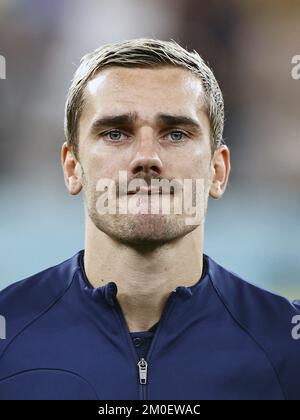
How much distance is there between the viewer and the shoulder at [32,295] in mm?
1419

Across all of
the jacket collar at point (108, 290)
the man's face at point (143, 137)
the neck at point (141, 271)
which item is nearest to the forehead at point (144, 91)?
the man's face at point (143, 137)

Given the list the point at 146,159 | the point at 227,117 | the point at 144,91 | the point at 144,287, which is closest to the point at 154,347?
the point at 144,287

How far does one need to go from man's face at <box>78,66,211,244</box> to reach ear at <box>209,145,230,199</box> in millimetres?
77

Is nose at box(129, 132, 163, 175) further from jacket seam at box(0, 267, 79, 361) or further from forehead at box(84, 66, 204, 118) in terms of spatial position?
jacket seam at box(0, 267, 79, 361)

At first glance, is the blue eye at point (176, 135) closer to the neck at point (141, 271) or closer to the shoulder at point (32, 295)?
the neck at point (141, 271)

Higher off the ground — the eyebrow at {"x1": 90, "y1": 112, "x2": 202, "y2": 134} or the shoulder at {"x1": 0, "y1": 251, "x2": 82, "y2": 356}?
the eyebrow at {"x1": 90, "y1": 112, "x2": 202, "y2": 134}

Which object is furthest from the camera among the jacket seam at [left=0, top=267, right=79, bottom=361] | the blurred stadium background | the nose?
the blurred stadium background

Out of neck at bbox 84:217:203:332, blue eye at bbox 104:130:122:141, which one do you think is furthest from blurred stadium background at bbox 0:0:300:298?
blue eye at bbox 104:130:122:141

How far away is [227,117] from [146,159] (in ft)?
2.73

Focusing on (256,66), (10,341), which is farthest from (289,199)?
(10,341)

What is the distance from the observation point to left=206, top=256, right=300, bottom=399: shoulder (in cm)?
138

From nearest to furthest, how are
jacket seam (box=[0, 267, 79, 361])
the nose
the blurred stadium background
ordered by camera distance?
the nose
jacket seam (box=[0, 267, 79, 361])
the blurred stadium background

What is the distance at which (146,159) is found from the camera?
1.28 meters

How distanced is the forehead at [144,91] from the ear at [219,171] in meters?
0.15
